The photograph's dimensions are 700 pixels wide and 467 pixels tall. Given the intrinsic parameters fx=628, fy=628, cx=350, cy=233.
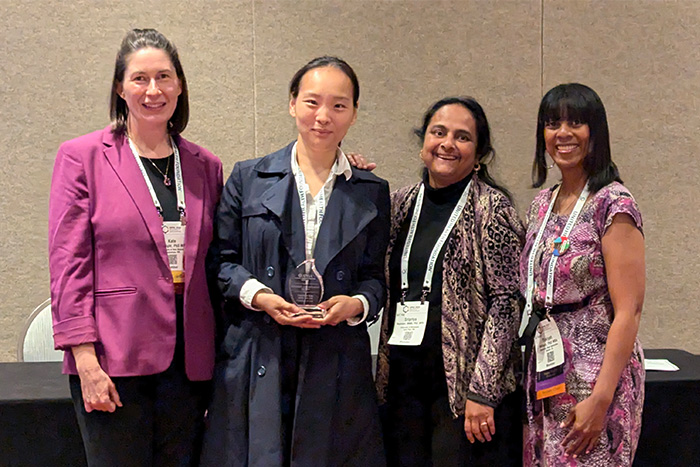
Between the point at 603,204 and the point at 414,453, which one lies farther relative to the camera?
the point at 414,453

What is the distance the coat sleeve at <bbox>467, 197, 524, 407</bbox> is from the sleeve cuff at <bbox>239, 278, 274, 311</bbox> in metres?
0.74

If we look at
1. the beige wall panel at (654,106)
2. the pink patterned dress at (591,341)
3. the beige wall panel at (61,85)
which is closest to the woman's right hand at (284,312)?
the pink patterned dress at (591,341)

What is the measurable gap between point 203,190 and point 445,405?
3.53 ft

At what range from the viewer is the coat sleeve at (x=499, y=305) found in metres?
2.04

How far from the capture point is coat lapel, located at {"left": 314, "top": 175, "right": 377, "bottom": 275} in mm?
→ 1951

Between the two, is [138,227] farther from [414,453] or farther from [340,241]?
[414,453]

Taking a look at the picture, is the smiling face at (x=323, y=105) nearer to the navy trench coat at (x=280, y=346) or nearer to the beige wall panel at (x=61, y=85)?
the navy trench coat at (x=280, y=346)

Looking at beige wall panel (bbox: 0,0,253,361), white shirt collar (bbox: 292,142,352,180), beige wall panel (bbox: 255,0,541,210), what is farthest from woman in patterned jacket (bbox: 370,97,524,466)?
beige wall panel (bbox: 0,0,253,361)

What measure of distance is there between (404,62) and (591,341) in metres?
2.39

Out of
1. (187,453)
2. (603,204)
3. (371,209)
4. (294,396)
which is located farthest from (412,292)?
(187,453)

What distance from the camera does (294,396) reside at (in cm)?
196

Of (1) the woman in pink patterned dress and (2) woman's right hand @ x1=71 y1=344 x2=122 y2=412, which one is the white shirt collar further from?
(2) woman's right hand @ x1=71 y1=344 x2=122 y2=412

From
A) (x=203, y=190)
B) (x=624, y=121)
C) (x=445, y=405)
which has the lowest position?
(x=445, y=405)

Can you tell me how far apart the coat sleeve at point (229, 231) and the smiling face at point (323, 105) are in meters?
0.29
